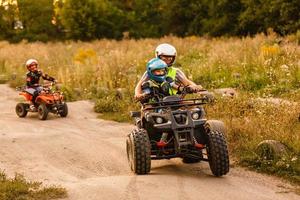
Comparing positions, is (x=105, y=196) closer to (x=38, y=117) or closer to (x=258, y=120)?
(x=258, y=120)

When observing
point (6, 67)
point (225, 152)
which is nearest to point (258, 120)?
point (225, 152)

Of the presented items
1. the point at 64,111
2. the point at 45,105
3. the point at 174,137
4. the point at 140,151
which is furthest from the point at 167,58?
the point at 45,105

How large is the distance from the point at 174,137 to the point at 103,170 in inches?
48.1

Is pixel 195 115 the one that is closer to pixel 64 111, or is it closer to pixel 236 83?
pixel 64 111

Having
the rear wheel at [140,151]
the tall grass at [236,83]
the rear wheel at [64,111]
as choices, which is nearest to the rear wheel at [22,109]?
the rear wheel at [64,111]

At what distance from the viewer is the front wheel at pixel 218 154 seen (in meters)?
6.67

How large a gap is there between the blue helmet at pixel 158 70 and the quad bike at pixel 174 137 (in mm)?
380

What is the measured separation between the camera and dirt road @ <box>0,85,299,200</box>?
609 centimetres

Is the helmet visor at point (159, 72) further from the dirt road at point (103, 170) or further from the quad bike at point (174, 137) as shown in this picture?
the dirt road at point (103, 170)

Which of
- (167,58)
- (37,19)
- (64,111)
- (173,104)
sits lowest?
(64,111)

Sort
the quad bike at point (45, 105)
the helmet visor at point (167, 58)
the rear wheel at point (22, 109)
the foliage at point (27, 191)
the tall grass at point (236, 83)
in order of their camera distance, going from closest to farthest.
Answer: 1. the foliage at point (27, 191)
2. the helmet visor at point (167, 58)
3. the tall grass at point (236, 83)
4. the quad bike at point (45, 105)
5. the rear wheel at point (22, 109)

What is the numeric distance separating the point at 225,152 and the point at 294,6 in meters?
25.0

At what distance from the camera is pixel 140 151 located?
6.71 meters

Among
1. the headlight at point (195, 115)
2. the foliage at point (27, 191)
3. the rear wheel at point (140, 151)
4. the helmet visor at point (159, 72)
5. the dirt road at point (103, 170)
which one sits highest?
the helmet visor at point (159, 72)
